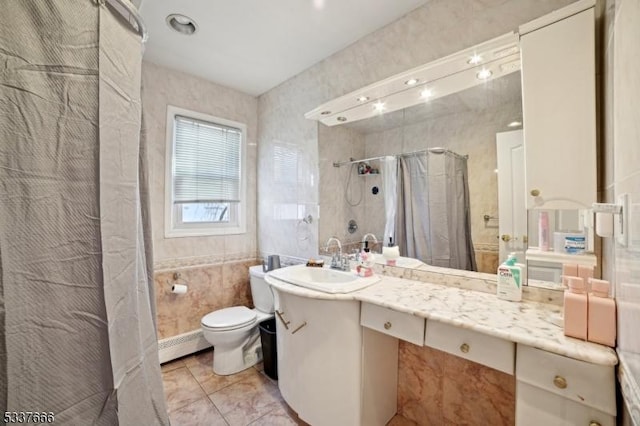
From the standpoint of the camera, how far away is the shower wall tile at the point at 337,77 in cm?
137

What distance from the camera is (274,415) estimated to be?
164 centimetres

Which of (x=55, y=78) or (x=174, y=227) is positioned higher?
(x=55, y=78)

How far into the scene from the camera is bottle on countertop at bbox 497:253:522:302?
1.21 m

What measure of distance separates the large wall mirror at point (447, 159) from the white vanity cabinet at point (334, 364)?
2.02 ft

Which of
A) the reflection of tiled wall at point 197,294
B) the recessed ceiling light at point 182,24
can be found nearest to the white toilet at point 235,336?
the reflection of tiled wall at point 197,294

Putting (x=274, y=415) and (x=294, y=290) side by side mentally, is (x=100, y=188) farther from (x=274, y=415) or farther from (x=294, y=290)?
(x=274, y=415)

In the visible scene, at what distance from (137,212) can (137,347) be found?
410 mm

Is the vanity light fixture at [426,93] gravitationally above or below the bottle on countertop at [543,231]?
above

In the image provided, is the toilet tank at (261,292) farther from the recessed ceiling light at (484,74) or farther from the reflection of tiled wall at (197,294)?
the recessed ceiling light at (484,74)

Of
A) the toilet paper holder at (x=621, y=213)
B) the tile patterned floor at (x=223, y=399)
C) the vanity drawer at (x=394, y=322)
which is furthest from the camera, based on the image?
the tile patterned floor at (x=223, y=399)

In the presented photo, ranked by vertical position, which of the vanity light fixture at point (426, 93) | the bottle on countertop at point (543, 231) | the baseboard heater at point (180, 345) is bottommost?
the baseboard heater at point (180, 345)

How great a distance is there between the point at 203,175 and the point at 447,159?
214cm

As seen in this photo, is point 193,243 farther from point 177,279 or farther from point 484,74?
point 484,74

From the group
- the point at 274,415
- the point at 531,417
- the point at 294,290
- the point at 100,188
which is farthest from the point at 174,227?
the point at 531,417
